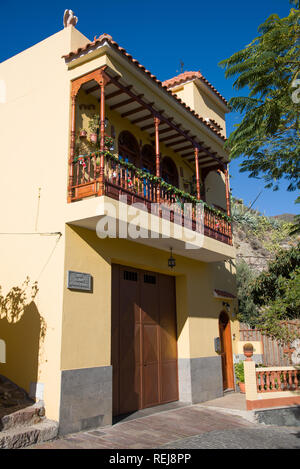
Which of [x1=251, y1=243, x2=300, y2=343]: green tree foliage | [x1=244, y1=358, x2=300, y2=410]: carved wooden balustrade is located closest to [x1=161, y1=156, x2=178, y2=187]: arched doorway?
[x1=251, y1=243, x2=300, y2=343]: green tree foliage

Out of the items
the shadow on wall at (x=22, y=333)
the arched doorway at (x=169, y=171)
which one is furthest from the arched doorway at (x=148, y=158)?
the shadow on wall at (x=22, y=333)

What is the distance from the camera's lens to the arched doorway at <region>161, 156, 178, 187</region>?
12.2 m

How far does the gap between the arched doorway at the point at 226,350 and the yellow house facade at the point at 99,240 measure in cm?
97

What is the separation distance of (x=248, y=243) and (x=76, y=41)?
2231 cm

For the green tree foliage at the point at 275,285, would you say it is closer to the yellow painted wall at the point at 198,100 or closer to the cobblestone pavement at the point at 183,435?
the cobblestone pavement at the point at 183,435

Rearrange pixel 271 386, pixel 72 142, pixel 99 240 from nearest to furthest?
pixel 72 142, pixel 99 240, pixel 271 386

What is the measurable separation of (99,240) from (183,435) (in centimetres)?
423

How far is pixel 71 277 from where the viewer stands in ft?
25.1

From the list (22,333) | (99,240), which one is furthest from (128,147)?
(22,333)

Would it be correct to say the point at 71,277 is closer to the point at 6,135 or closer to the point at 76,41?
the point at 6,135

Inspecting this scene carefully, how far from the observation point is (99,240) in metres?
8.54

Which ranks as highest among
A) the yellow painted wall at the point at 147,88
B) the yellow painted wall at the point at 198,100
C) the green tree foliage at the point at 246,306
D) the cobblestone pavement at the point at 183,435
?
the yellow painted wall at the point at 198,100

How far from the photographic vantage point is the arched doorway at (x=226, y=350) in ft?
43.0

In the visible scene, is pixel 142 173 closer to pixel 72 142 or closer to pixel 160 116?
pixel 72 142
